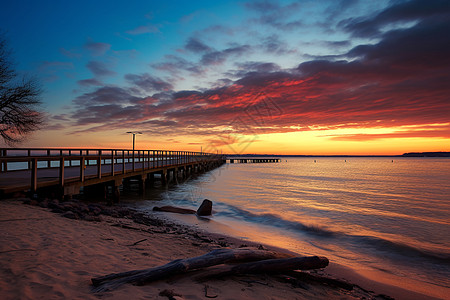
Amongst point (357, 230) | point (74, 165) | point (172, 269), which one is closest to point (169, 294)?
point (172, 269)

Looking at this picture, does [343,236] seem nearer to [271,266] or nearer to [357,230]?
[357,230]

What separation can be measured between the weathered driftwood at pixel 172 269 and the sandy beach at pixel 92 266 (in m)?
0.11

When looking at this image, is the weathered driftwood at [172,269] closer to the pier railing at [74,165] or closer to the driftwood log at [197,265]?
the driftwood log at [197,265]

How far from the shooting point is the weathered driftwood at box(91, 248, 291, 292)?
134 inches

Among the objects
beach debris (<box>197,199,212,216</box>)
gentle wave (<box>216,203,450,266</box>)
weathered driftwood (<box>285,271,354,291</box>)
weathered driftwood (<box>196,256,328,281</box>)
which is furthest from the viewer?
beach debris (<box>197,199,212,216</box>)

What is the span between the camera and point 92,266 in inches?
159

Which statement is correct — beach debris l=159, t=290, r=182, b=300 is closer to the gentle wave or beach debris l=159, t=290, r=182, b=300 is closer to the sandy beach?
the sandy beach

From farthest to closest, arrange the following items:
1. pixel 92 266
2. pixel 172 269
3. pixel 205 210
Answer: pixel 205 210
pixel 92 266
pixel 172 269

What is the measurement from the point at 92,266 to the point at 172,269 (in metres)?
1.48

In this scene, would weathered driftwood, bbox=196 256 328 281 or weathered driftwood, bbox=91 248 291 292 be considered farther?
weathered driftwood, bbox=196 256 328 281

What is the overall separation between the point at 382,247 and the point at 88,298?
393 inches

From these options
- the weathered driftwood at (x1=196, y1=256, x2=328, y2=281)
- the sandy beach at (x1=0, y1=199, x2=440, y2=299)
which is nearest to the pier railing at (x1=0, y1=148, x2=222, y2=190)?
the sandy beach at (x1=0, y1=199, x2=440, y2=299)

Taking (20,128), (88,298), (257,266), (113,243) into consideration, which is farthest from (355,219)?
(20,128)

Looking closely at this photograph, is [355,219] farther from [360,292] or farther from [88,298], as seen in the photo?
[88,298]
